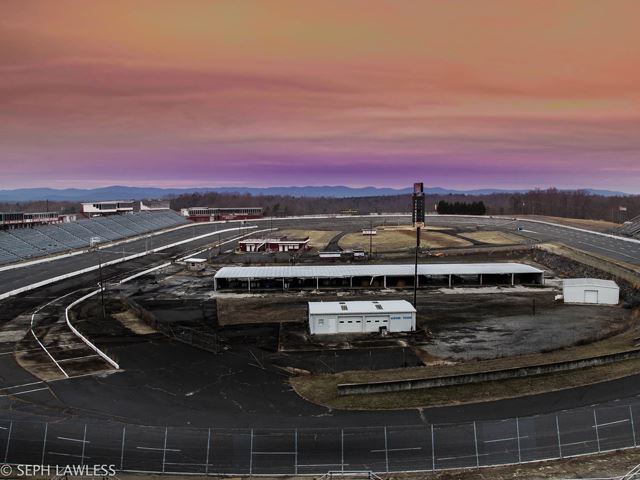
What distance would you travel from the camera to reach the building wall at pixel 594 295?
176 ft

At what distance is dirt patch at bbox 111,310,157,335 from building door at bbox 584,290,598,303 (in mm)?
44163

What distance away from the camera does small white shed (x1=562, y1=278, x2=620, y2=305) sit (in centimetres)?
5372

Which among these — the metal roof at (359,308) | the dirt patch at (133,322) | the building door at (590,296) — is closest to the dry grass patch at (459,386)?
the metal roof at (359,308)

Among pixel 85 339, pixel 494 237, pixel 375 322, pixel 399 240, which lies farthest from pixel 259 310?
pixel 494 237

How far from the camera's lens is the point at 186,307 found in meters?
55.3

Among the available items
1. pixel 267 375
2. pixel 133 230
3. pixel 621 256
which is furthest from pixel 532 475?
pixel 133 230

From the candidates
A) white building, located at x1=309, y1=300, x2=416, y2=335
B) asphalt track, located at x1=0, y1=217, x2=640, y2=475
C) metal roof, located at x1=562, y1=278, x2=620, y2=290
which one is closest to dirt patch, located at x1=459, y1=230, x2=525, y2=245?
metal roof, located at x1=562, y1=278, x2=620, y2=290

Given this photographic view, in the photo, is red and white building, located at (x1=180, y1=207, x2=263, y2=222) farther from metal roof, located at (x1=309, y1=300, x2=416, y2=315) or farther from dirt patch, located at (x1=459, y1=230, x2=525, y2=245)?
metal roof, located at (x1=309, y1=300, x2=416, y2=315)

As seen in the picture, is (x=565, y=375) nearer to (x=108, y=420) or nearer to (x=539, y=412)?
(x=539, y=412)

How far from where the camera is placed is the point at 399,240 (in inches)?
4259

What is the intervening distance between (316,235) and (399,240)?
22759mm

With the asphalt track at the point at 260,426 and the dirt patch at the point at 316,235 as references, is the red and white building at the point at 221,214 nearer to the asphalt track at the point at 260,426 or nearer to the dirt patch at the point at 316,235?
the dirt patch at the point at 316,235

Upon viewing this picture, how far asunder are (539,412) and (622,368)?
9.67 m

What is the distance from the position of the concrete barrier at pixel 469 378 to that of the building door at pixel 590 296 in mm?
22413
